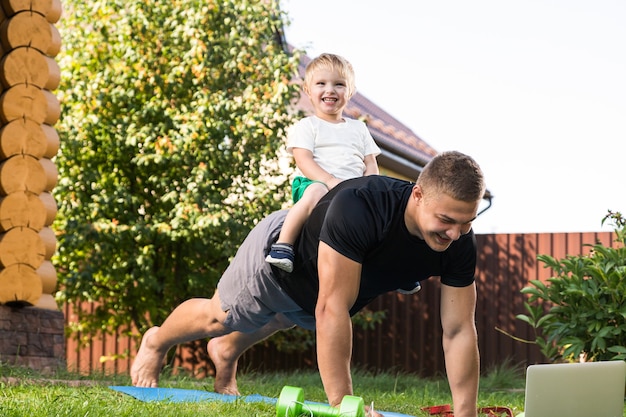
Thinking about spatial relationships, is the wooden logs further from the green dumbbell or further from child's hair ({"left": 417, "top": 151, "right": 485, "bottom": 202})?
child's hair ({"left": 417, "top": 151, "right": 485, "bottom": 202})

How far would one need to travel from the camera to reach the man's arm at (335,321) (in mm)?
3258

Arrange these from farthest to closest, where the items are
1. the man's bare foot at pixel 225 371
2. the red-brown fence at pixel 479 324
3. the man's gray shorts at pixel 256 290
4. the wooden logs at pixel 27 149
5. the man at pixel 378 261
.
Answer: the red-brown fence at pixel 479 324
the wooden logs at pixel 27 149
the man's bare foot at pixel 225 371
the man's gray shorts at pixel 256 290
the man at pixel 378 261

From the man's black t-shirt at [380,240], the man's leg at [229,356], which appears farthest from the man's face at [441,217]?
the man's leg at [229,356]

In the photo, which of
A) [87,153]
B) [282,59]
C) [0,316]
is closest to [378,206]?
[0,316]

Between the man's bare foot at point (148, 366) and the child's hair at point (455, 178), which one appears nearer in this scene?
the child's hair at point (455, 178)

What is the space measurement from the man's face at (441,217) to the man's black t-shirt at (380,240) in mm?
144

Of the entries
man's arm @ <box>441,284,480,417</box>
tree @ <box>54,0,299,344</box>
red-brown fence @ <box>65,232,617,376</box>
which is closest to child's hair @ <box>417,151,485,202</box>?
man's arm @ <box>441,284,480,417</box>

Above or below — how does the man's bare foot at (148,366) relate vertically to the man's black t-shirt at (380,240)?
below

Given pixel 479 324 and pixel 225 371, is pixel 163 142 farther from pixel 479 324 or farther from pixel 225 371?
pixel 225 371

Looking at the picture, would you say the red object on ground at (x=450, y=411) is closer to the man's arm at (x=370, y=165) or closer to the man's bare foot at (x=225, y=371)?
the man's bare foot at (x=225, y=371)

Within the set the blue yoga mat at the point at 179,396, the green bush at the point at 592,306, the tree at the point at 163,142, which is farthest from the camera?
the tree at the point at 163,142

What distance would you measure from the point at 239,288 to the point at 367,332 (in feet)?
20.8

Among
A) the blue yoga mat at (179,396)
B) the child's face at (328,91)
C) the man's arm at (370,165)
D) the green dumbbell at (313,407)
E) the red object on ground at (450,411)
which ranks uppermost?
the child's face at (328,91)

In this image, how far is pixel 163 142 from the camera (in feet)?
30.2
